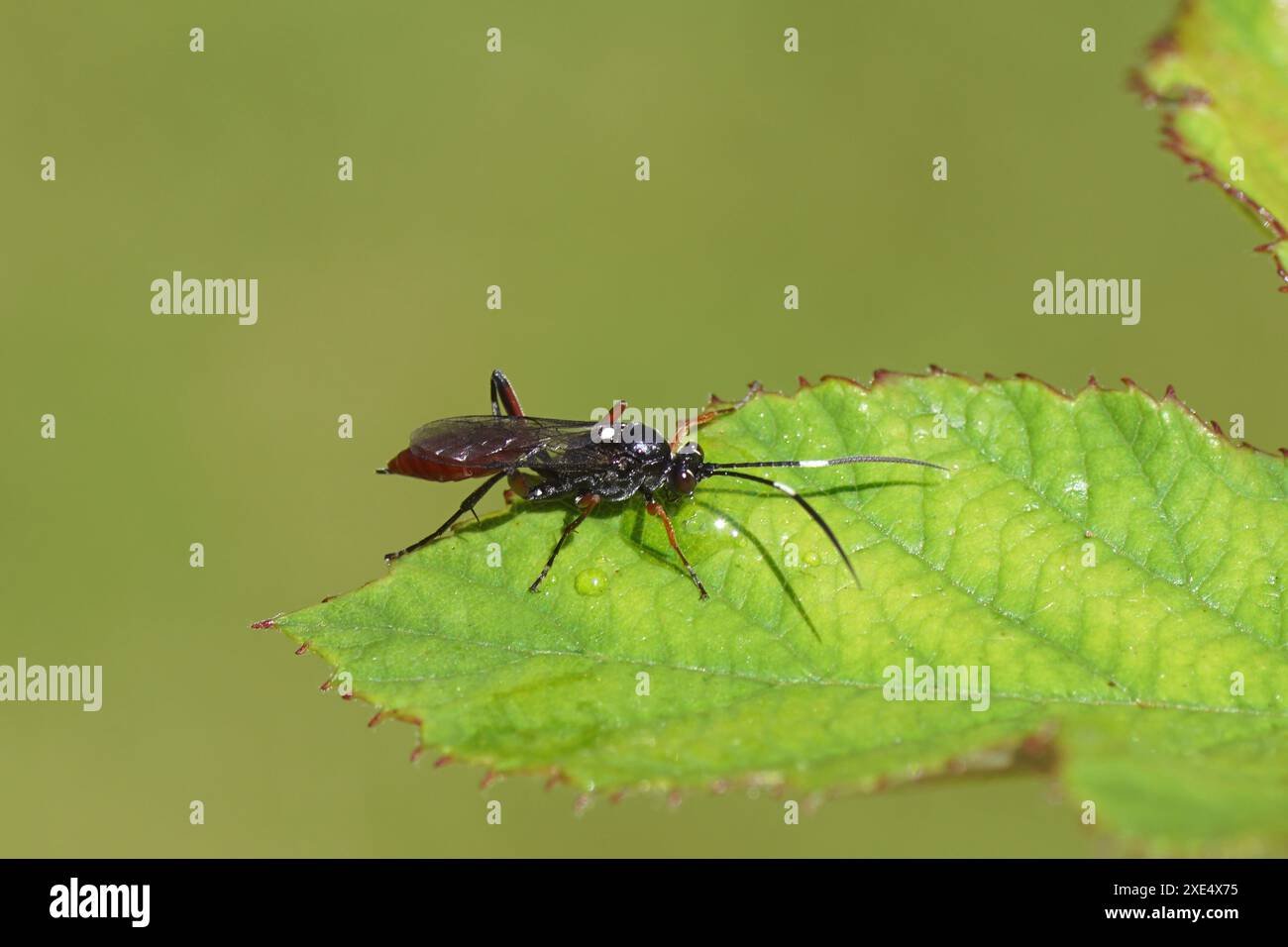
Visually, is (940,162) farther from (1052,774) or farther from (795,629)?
(1052,774)

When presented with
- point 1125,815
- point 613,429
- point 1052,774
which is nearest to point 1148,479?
point 1052,774

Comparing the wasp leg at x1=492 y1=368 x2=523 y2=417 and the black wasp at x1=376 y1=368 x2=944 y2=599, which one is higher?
the wasp leg at x1=492 y1=368 x2=523 y2=417
